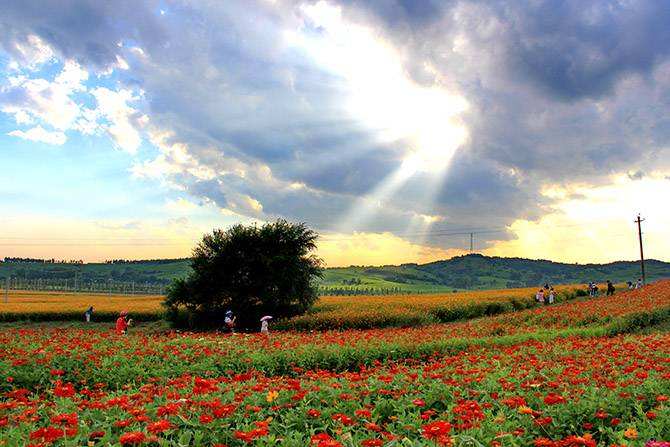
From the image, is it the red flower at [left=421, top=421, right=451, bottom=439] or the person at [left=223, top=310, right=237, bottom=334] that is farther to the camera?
the person at [left=223, top=310, right=237, bottom=334]

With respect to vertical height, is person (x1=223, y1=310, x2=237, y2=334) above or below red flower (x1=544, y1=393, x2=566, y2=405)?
below

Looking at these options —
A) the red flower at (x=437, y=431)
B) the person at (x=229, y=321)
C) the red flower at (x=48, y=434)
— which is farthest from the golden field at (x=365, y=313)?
the red flower at (x=48, y=434)

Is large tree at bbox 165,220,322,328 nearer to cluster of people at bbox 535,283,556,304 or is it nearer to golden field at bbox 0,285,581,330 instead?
golden field at bbox 0,285,581,330

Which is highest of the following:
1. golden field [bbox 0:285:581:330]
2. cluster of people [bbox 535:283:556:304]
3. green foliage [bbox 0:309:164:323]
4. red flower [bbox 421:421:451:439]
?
red flower [bbox 421:421:451:439]

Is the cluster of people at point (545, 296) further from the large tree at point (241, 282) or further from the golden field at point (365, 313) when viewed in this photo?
the large tree at point (241, 282)

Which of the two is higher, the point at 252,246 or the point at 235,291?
the point at 252,246

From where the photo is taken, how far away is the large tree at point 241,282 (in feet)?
115

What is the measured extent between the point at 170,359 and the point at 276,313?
22948mm

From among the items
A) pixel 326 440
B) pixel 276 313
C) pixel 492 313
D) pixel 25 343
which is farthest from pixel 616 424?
pixel 492 313

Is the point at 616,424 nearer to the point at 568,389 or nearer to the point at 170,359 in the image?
the point at 568,389

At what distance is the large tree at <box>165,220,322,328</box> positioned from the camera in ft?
115

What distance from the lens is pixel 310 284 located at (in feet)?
123

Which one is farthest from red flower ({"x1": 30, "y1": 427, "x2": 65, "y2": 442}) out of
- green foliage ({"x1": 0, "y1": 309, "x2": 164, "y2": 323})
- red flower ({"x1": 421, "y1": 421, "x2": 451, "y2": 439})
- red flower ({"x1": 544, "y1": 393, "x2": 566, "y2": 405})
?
green foliage ({"x1": 0, "y1": 309, "x2": 164, "y2": 323})

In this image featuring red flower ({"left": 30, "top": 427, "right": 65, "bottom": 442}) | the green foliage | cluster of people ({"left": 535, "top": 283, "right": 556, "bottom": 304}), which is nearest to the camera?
red flower ({"left": 30, "top": 427, "right": 65, "bottom": 442})
